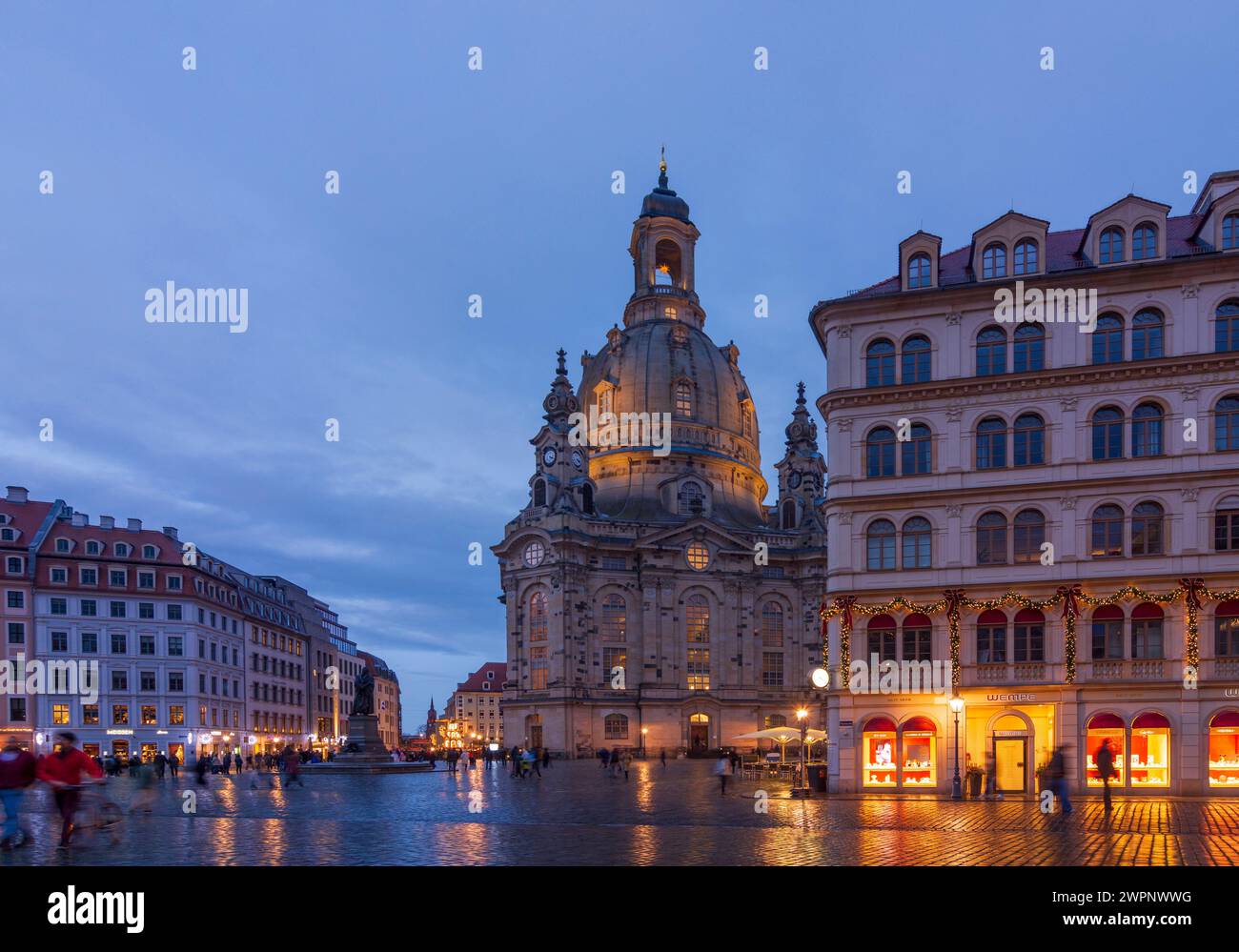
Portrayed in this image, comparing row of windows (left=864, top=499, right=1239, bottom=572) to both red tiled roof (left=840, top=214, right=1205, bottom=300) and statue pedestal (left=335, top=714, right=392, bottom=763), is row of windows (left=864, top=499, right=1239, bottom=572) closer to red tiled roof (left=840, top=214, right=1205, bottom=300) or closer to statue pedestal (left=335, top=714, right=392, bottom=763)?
red tiled roof (left=840, top=214, right=1205, bottom=300)

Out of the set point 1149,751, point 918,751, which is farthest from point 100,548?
point 1149,751

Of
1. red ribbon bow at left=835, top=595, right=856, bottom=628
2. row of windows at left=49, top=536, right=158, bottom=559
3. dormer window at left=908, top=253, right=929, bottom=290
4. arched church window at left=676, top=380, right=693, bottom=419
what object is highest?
arched church window at left=676, top=380, right=693, bottom=419

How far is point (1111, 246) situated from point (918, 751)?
19.6m

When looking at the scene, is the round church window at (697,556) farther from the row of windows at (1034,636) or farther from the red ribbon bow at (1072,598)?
the red ribbon bow at (1072,598)

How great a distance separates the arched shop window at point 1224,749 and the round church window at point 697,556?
210 feet

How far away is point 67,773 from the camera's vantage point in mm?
18109

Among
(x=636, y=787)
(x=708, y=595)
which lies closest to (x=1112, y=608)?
(x=636, y=787)

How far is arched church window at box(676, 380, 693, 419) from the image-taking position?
108 meters

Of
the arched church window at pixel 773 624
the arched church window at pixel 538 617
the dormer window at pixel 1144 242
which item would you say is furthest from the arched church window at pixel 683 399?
the dormer window at pixel 1144 242

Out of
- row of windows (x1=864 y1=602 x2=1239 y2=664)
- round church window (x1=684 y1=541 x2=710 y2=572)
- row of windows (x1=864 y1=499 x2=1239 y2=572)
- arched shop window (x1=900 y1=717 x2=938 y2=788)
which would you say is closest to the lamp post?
arched shop window (x1=900 y1=717 x2=938 y2=788)

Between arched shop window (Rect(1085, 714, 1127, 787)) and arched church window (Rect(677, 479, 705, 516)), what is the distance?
6616 cm
